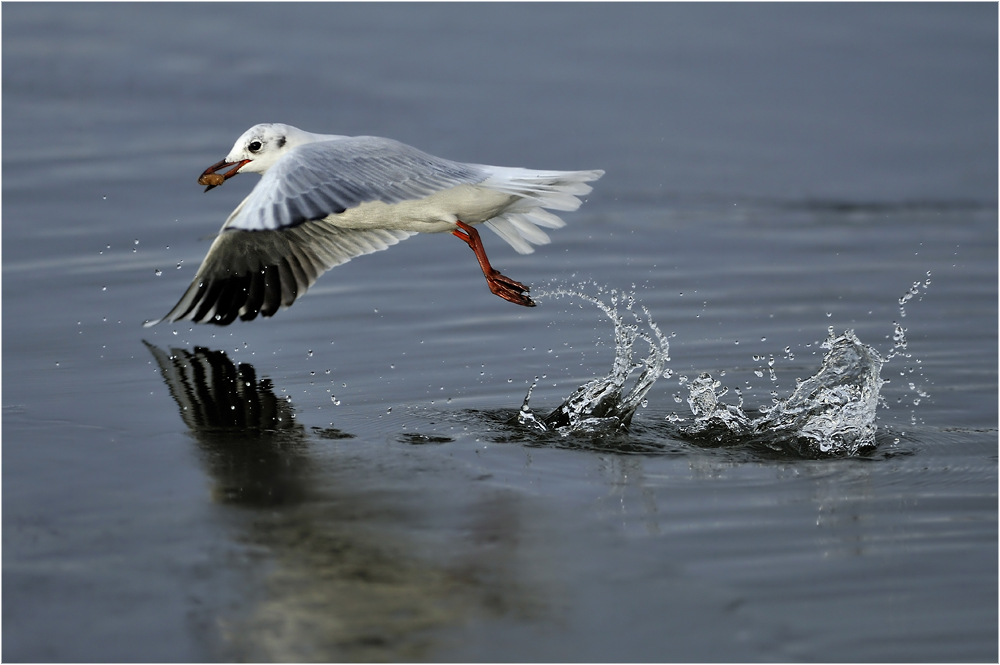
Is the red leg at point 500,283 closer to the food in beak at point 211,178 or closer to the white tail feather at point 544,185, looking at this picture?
the white tail feather at point 544,185

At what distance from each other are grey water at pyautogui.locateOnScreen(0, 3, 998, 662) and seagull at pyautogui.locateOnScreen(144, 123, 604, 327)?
13.5 inches

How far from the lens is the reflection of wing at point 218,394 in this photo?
19.4 feet

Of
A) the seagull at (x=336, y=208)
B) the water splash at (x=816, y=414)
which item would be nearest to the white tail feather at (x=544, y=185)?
the seagull at (x=336, y=208)

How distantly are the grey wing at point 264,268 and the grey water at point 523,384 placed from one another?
0.26 metres

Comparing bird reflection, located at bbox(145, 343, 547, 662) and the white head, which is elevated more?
the white head

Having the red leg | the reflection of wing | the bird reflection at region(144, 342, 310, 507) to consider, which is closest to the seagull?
the red leg

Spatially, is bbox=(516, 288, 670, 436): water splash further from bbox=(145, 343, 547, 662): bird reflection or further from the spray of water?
bbox=(145, 343, 547, 662): bird reflection

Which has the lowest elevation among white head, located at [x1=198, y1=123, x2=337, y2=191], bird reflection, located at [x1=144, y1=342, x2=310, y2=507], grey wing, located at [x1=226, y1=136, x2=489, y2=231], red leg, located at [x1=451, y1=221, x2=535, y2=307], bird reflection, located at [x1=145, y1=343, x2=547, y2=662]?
bird reflection, located at [x1=145, y1=343, x2=547, y2=662]

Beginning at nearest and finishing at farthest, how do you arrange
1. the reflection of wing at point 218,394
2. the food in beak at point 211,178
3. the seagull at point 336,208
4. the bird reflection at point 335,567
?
the bird reflection at point 335,567 → the seagull at point 336,208 → the reflection of wing at point 218,394 → the food in beak at point 211,178

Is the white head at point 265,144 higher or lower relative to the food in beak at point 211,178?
higher

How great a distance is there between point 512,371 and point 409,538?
7.30 ft

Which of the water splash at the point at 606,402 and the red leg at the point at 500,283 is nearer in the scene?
the water splash at the point at 606,402

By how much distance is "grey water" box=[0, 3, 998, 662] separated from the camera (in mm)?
4031

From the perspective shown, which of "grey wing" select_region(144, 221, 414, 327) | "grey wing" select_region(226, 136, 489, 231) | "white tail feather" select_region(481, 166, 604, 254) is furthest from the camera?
"grey wing" select_region(144, 221, 414, 327)
